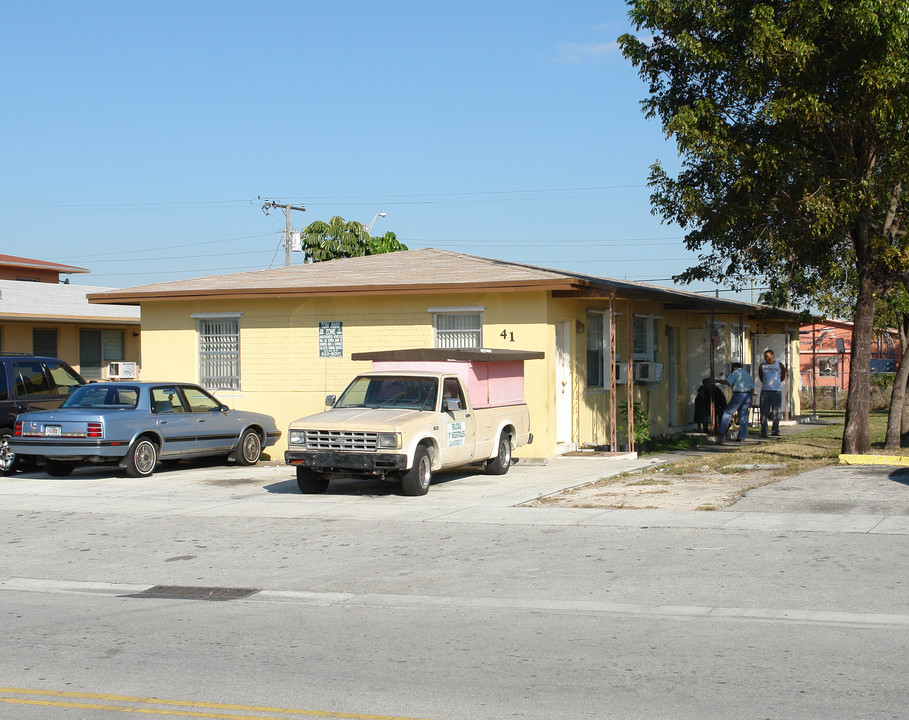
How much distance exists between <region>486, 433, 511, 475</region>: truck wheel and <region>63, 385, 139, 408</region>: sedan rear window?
5.72 metres

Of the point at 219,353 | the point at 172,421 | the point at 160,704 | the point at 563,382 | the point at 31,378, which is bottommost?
the point at 160,704

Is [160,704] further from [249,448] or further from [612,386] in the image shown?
[612,386]

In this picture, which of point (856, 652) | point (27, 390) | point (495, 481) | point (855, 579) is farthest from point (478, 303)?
point (856, 652)

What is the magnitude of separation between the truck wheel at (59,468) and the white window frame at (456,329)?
6.76 meters

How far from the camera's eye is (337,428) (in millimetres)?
13617

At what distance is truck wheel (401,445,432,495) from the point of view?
45.1 feet

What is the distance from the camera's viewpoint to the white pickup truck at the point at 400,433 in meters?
13.5

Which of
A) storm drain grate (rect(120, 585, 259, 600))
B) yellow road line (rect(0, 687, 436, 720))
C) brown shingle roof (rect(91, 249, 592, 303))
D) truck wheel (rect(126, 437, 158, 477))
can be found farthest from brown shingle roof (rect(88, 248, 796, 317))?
yellow road line (rect(0, 687, 436, 720))

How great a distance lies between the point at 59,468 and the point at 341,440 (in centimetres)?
622

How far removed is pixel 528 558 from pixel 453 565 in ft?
2.41

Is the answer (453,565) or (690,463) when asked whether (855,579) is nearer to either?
(453,565)

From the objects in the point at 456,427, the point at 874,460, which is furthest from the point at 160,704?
the point at 874,460

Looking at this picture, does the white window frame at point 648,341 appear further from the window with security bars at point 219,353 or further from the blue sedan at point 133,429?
the blue sedan at point 133,429

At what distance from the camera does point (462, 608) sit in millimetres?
7895
